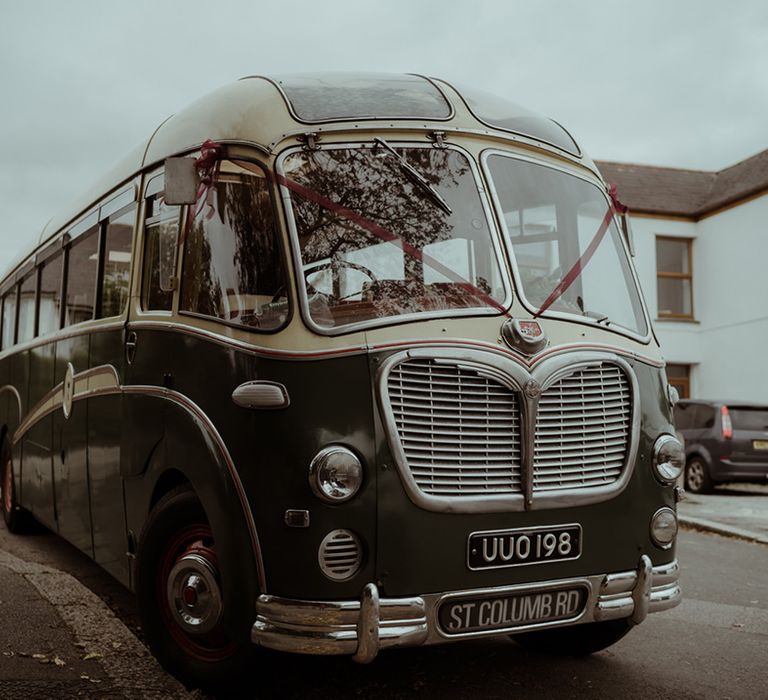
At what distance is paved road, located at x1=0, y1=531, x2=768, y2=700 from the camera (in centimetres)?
477

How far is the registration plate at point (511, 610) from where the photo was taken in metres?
4.16

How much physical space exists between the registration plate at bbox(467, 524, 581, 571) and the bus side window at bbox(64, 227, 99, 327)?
134 inches

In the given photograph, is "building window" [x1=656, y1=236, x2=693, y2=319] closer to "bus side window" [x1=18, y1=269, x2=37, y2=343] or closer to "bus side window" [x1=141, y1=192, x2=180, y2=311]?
"bus side window" [x1=18, y1=269, x2=37, y2=343]

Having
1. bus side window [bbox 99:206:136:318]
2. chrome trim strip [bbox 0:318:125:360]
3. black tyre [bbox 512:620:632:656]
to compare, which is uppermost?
bus side window [bbox 99:206:136:318]

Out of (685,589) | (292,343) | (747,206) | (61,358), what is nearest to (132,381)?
(292,343)

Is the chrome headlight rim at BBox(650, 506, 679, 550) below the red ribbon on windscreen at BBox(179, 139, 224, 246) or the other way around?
below

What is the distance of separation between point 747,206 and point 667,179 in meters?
3.39

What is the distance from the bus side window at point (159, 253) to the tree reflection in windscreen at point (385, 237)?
0.94 metres

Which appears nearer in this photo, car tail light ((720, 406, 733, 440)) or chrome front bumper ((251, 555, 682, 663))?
chrome front bumper ((251, 555, 682, 663))

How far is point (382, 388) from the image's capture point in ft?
13.6

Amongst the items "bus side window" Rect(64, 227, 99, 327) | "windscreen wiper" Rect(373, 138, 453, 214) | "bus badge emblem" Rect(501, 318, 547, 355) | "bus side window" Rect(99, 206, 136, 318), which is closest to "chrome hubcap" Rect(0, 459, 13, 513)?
"bus side window" Rect(64, 227, 99, 327)

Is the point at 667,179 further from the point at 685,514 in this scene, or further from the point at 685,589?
the point at 685,589

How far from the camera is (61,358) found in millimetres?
7219

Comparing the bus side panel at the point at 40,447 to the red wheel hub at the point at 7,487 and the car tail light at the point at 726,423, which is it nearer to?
the red wheel hub at the point at 7,487
